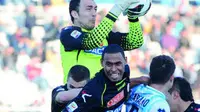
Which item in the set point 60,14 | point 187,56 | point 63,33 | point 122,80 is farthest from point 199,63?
point 122,80

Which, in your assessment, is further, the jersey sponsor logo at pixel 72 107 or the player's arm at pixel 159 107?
the jersey sponsor logo at pixel 72 107

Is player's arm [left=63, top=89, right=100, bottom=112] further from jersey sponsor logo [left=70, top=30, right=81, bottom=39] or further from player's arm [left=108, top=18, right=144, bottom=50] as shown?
player's arm [left=108, top=18, right=144, bottom=50]

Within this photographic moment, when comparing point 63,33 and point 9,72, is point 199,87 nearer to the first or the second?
point 9,72

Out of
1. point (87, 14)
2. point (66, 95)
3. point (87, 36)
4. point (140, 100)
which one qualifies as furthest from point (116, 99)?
point (87, 14)

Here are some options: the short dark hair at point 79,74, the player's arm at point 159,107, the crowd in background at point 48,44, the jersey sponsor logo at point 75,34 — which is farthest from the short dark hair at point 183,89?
the crowd in background at point 48,44

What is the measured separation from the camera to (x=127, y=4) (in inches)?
156

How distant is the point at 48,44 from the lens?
32.4ft

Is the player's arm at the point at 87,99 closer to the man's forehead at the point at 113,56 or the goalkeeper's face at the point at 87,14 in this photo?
the man's forehead at the point at 113,56

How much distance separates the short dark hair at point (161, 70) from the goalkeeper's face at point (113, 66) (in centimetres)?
19

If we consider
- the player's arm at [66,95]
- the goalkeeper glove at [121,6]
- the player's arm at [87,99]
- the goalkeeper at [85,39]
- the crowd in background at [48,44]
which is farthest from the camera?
the crowd in background at [48,44]

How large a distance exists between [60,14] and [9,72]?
52.7 inches

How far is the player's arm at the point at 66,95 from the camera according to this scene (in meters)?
3.73

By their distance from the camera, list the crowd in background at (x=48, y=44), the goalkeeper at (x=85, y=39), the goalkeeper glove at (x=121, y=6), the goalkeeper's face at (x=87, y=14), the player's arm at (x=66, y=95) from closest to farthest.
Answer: the player's arm at (x=66, y=95), the goalkeeper glove at (x=121, y=6), the goalkeeper at (x=85, y=39), the goalkeeper's face at (x=87, y=14), the crowd in background at (x=48, y=44)

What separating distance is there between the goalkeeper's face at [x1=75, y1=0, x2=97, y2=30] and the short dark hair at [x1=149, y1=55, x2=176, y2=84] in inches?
37.0
